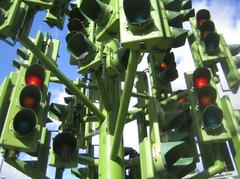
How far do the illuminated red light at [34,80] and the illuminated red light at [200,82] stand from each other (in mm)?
2261

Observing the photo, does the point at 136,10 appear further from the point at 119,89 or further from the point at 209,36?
the point at 119,89

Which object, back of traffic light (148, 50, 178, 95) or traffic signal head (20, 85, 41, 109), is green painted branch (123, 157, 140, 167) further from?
traffic signal head (20, 85, 41, 109)

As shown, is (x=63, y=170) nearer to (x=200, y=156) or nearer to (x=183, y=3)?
(x=200, y=156)

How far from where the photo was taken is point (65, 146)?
17.9 feet

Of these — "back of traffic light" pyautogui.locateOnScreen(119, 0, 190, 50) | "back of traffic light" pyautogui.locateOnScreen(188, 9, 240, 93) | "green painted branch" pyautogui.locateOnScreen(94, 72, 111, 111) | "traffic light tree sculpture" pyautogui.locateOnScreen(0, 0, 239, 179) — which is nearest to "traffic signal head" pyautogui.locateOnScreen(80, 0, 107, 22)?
"traffic light tree sculpture" pyautogui.locateOnScreen(0, 0, 239, 179)

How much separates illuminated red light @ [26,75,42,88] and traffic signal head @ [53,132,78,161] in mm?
931

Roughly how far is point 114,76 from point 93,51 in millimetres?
822

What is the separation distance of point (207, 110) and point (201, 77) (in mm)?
583

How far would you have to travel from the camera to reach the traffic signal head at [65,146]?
17.3 ft

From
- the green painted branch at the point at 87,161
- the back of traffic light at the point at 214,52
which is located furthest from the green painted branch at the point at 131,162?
the back of traffic light at the point at 214,52

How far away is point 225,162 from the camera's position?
4945mm

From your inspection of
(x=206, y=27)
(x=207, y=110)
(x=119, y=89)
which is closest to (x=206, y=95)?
(x=207, y=110)

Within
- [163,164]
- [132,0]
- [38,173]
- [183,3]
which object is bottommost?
[163,164]

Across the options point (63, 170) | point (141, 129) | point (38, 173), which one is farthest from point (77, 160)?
point (141, 129)
